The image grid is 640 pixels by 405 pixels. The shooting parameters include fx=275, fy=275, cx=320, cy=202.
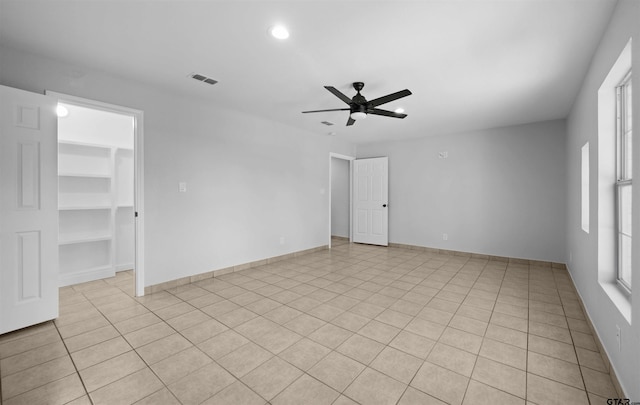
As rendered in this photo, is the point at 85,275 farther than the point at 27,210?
Yes

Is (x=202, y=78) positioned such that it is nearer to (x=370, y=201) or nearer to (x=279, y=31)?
(x=279, y=31)

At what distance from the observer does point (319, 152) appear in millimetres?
6102

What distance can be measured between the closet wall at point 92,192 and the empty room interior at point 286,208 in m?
0.03

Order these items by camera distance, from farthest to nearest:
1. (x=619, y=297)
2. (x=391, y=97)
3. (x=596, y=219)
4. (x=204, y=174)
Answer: (x=204, y=174) → (x=391, y=97) → (x=596, y=219) → (x=619, y=297)

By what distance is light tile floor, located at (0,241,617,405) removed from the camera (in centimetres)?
177

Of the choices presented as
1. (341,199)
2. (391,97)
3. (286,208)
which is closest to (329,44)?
(391,97)

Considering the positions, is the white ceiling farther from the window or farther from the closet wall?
the closet wall

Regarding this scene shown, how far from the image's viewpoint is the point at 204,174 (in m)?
4.04

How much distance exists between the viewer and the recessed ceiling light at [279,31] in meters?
2.23

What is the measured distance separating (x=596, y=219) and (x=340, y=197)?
5701mm

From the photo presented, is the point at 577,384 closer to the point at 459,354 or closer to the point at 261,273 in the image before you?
the point at 459,354

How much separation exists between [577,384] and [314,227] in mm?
4620

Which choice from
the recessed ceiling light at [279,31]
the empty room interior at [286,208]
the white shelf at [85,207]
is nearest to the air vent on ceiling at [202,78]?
the empty room interior at [286,208]

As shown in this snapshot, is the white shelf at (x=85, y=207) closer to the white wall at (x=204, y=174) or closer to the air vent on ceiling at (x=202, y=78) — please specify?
the white wall at (x=204, y=174)
